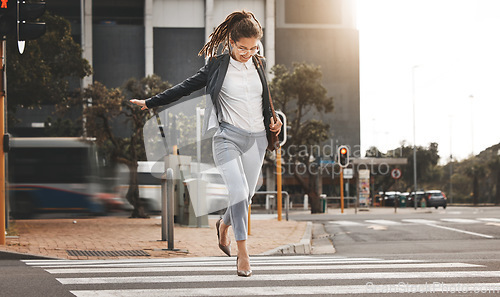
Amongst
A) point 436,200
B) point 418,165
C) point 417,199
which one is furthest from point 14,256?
point 418,165

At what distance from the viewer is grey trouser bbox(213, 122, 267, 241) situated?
4594 millimetres

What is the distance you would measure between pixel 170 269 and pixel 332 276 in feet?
5.63

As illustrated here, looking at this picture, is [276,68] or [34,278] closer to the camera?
[34,278]

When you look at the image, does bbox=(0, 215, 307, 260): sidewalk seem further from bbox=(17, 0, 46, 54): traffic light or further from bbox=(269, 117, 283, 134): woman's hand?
bbox=(269, 117, 283, 134): woman's hand

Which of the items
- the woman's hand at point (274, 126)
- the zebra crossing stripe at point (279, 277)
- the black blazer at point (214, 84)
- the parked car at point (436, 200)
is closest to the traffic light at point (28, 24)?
the zebra crossing stripe at point (279, 277)

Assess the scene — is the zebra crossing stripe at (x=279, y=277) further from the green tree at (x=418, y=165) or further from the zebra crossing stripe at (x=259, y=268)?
the green tree at (x=418, y=165)

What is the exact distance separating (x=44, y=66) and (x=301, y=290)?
18.2 metres

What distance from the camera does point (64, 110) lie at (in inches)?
981

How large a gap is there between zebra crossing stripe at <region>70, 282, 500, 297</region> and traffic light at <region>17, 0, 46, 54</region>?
6811 millimetres

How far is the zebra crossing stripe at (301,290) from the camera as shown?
16.7ft

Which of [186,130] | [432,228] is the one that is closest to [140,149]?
[186,130]

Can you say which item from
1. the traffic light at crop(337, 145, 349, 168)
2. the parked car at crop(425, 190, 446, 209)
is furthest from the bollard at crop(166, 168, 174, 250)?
the parked car at crop(425, 190, 446, 209)

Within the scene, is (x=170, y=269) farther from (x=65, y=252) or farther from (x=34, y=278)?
(x=65, y=252)

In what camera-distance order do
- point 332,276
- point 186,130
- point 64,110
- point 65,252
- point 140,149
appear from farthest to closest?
1. point 140,149
2. point 186,130
3. point 64,110
4. point 65,252
5. point 332,276
